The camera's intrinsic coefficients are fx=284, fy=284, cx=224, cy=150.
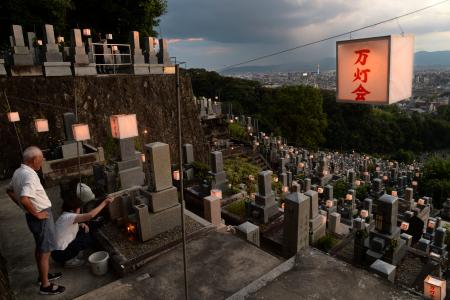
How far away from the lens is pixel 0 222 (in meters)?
6.62

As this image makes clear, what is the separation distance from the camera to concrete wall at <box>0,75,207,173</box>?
38.8ft

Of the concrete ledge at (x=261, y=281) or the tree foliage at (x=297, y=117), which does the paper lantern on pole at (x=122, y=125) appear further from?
the tree foliage at (x=297, y=117)

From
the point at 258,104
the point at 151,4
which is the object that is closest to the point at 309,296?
the point at 151,4

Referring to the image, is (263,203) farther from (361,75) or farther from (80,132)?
(80,132)

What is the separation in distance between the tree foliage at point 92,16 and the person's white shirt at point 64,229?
15.4 m

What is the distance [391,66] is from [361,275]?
343cm

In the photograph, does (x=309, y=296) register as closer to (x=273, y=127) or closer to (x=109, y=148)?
(x=109, y=148)

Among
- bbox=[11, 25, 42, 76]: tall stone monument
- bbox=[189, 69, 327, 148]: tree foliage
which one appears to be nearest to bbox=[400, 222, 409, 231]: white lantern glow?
bbox=[11, 25, 42, 76]: tall stone monument

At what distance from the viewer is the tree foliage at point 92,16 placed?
15.3 metres

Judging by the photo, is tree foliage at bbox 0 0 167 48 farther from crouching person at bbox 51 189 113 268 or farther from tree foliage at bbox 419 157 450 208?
tree foliage at bbox 419 157 450 208

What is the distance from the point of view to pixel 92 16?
20922 millimetres

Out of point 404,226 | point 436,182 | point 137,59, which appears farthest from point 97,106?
point 436,182

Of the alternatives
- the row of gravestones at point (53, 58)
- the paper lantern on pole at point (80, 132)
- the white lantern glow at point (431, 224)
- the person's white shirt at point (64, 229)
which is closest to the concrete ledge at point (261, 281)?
the person's white shirt at point (64, 229)

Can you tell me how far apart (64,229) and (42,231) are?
35cm
